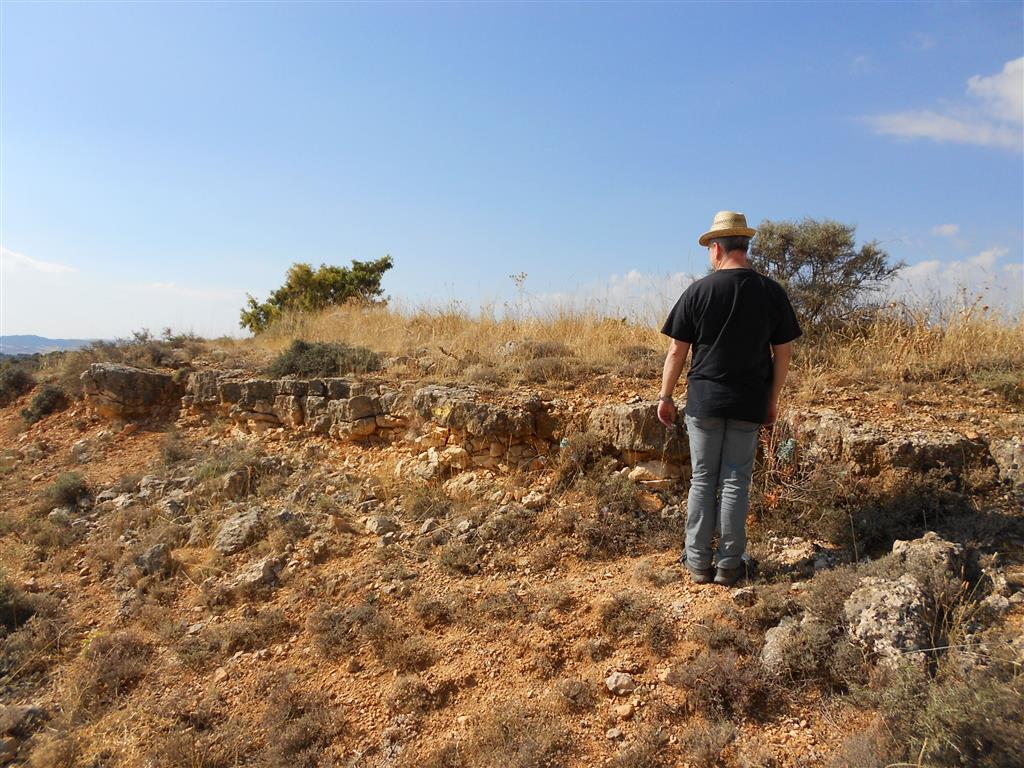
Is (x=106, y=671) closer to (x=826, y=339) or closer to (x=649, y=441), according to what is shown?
(x=649, y=441)

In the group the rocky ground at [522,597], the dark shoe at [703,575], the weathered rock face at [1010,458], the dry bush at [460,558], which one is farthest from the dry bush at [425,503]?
the weathered rock face at [1010,458]

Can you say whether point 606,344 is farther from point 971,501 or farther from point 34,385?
point 34,385

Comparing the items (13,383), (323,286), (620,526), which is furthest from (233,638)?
(323,286)

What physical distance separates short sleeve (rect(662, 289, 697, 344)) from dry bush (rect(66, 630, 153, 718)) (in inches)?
161

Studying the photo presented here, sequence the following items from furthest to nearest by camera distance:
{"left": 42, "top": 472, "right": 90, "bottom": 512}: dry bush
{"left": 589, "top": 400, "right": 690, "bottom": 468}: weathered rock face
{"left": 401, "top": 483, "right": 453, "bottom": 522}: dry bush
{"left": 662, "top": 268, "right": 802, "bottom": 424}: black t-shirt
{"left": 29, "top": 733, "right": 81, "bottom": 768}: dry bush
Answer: {"left": 42, "top": 472, "right": 90, "bottom": 512}: dry bush
{"left": 401, "top": 483, "right": 453, "bottom": 522}: dry bush
{"left": 589, "top": 400, "right": 690, "bottom": 468}: weathered rock face
{"left": 662, "top": 268, "right": 802, "bottom": 424}: black t-shirt
{"left": 29, "top": 733, "right": 81, "bottom": 768}: dry bush

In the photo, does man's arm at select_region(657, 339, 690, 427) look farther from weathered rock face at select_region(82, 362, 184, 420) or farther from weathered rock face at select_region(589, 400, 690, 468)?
weathered rock face at select_region(82, 362, 184, 420)

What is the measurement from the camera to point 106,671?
3.81 metres

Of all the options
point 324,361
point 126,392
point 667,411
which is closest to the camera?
point 667,411

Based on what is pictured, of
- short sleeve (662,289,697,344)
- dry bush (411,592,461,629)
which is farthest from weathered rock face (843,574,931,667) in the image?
dry bush (411,592,461,629)

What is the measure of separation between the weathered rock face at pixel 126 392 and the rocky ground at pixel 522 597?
156 cm

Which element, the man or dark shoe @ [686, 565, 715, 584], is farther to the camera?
dark shoe @ [686, 565, 715, 584]

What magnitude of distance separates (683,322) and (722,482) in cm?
100

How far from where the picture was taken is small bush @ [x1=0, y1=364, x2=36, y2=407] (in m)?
9.07

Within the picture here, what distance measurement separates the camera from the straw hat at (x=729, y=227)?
3.53 m
